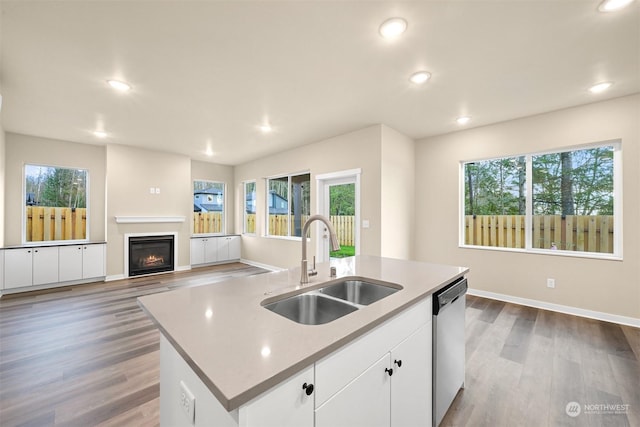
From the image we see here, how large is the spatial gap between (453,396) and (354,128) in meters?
3.64

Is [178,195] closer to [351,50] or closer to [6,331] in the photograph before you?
[6,331]

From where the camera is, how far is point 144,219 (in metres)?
5.65

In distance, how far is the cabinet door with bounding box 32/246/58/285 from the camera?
448 cm

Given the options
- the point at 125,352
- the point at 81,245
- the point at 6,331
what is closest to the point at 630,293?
the point at 125,352

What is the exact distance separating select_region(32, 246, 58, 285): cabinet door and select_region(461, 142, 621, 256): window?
23.2 feet

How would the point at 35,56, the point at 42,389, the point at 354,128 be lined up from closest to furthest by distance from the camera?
the point at 42,389 < the point at 35,56 < the point at 354,128

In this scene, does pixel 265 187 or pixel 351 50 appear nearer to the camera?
pixel 351 50

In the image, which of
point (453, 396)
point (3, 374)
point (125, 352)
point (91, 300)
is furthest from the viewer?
point (91, 300)

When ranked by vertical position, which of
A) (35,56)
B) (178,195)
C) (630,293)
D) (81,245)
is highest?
(35,56)

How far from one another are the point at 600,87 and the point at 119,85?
17.2 feet

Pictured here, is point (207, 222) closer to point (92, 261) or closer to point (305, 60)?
point (92, 261)

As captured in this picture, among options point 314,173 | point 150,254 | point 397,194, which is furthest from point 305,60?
point 150,254

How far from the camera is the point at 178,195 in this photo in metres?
6.21

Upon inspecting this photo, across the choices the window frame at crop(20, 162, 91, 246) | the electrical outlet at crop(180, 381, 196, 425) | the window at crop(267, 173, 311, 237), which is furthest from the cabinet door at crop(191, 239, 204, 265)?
the electrical outlet at crop(180, 381, 196, 425)
